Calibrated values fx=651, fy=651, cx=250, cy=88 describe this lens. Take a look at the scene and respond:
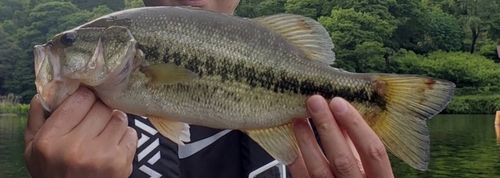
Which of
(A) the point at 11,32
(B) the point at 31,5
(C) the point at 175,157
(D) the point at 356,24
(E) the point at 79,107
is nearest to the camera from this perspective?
(E) the point at 79,107

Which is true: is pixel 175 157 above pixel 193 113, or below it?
below

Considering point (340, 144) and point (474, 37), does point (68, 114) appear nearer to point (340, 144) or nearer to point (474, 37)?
point (340, 144)

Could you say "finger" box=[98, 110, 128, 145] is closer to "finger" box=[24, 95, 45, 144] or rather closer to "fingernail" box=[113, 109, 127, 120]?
"fingernail" box=[113, 109, 127, 120]

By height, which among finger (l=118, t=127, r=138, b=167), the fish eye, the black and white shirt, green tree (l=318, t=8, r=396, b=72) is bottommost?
green tree (l=318, t=8, r=396, b=72)

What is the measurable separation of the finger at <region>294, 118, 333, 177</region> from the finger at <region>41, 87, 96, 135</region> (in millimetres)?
834

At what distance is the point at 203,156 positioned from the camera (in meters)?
3.49

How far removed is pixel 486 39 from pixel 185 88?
65.6 m

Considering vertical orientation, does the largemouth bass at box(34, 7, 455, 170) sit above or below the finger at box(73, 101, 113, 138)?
above

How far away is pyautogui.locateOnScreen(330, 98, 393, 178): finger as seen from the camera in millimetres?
2412

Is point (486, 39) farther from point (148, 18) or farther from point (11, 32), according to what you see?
point (148, 18)

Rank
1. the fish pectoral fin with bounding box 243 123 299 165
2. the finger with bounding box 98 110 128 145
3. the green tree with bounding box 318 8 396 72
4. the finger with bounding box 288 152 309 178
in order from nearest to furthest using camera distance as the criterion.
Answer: the finger with bounding box 98 110 128 145, the fish pectoral fin with bounding box 243 123 299 165, the finger with bounding box 288 152 309 178, the green tree with bounding box 318 8 396 72

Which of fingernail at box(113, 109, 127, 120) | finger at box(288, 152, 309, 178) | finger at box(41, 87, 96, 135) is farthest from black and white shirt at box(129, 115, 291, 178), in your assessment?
finger at box(41, 87, 96, 135)

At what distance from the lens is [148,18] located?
2369 mm

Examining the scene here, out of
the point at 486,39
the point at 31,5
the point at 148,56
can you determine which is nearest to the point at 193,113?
the point at 148,56
